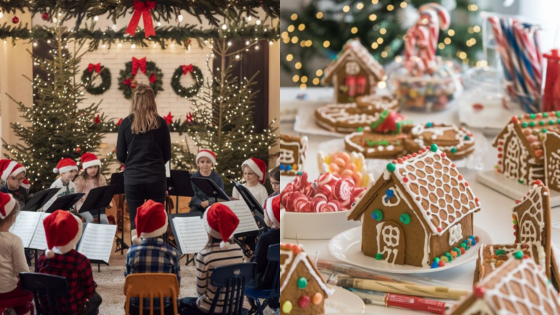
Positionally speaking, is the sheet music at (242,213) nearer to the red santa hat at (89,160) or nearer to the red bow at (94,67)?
the red santa hat at (89,160)

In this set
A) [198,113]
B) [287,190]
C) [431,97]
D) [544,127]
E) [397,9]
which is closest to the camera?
[198,113]

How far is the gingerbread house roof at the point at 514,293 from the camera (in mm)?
916

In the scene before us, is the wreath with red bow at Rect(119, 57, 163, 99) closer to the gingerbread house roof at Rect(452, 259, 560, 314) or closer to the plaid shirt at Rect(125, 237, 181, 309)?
the plaid shirt at Rect(125, 237, 181, 309)

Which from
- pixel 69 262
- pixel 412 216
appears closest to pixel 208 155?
pixel 69 262

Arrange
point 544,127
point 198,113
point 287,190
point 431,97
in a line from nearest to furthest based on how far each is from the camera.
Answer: point 198,113 < point 287,190 < point 544,127 < point 431,97

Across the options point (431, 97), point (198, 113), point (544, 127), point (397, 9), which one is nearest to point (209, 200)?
point (198, 113)

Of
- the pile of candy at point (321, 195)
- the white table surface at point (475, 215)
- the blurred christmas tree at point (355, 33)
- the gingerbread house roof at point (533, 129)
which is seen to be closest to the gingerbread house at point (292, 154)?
the white table surface at point (475, 215)

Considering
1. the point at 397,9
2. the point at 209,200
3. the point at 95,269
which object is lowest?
the point at 95,269

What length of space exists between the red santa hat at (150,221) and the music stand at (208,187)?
0.10 metres

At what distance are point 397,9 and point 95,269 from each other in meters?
4.49

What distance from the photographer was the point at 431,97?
3.33 m

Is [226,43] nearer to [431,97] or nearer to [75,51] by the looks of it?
[75,51]

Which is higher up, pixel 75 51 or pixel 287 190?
pixel 75 51

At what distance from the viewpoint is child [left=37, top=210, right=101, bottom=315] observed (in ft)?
4.70
